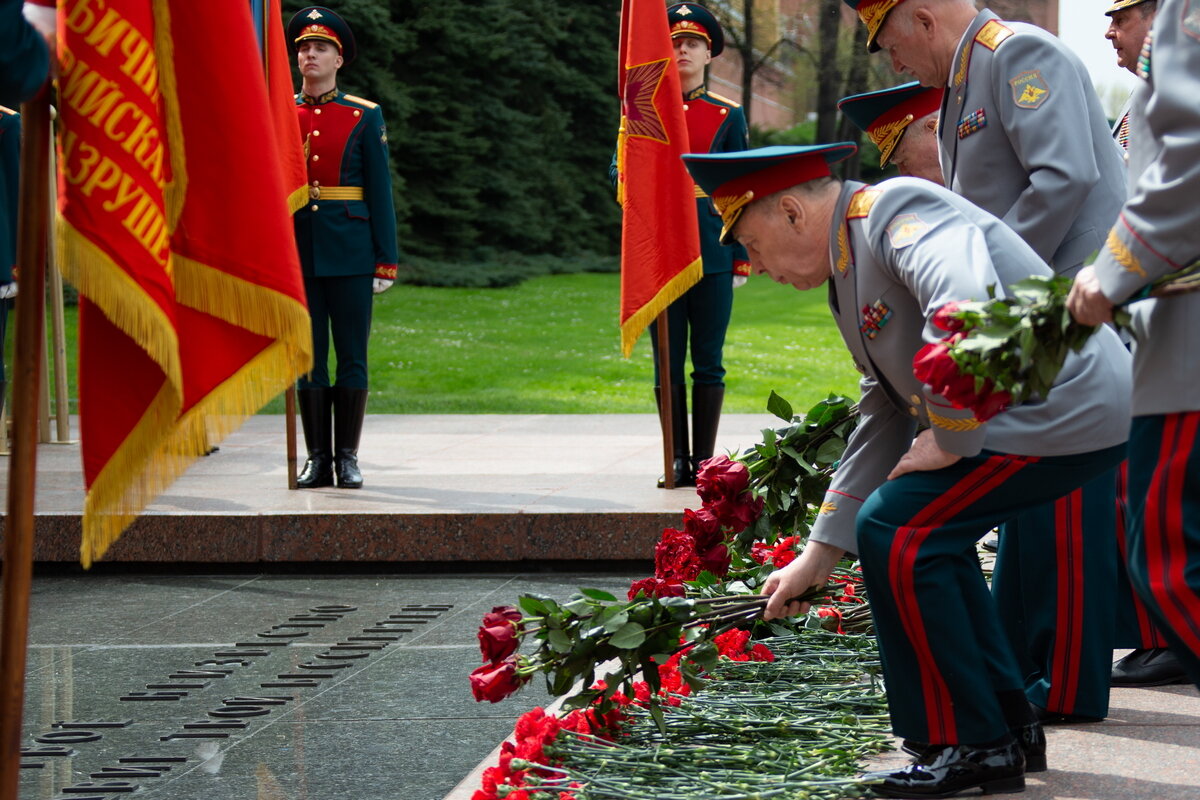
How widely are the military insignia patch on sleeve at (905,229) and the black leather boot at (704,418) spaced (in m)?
4.52

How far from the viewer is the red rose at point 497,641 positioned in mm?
2965

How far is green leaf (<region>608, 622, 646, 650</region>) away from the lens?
3.03 m

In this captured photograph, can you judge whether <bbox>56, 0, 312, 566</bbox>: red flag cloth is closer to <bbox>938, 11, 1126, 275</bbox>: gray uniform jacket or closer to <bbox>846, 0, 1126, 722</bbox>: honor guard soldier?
<bbox>846, 0, 1126, 722</bbox>: honor guard soldier

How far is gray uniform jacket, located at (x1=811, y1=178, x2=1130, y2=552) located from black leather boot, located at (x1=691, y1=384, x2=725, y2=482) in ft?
14.0

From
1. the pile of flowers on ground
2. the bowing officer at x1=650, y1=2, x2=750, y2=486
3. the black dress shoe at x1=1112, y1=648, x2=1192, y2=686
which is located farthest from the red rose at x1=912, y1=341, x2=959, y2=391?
Result: the bowing officer at x1=650, y1=2, x2=750, y2=486

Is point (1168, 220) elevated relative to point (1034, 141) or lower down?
lower down

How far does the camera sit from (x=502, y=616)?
3.02 meters

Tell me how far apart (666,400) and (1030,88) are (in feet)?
12.1

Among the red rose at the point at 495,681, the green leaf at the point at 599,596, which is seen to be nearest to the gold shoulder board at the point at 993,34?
the green leaf at the point at 599,596

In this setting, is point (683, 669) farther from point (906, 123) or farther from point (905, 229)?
point (906, 123)

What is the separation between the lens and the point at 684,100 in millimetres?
7574

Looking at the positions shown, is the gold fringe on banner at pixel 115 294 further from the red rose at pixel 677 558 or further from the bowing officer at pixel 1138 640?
the bowing officer at pixel 1138 640

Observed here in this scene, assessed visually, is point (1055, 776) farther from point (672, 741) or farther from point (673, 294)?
point (673, 294)

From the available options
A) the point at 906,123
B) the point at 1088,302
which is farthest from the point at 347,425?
the point at 1088,302
